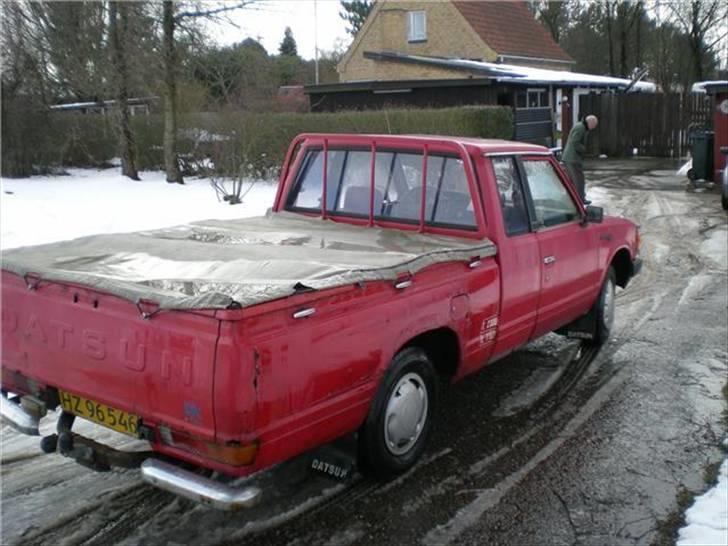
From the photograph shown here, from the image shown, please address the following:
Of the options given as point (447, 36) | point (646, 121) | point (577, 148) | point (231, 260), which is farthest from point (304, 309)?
point (447, 36)

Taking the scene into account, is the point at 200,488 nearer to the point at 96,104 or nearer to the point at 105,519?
the point at 105,519

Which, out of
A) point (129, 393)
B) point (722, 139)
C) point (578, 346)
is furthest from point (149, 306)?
point (722, 139)

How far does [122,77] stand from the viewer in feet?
62.6

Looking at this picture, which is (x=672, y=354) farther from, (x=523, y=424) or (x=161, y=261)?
(x=161, y=261)

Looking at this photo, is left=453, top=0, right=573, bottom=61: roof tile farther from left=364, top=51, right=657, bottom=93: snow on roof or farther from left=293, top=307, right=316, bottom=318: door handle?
left=293, top=307, right=316, bottom=318: door handle

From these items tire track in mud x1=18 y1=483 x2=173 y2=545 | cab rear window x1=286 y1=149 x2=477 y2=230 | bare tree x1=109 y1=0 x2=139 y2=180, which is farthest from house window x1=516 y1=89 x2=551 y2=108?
tire track in mud x1=18 y1=483 x2=173 y2=545

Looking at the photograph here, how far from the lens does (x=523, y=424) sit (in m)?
5.14

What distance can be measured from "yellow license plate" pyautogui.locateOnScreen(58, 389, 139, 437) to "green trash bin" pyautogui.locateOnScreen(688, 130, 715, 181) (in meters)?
18.3

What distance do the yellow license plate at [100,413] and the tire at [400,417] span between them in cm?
119

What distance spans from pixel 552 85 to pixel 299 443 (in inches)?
1087

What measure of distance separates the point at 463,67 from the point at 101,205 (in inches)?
740

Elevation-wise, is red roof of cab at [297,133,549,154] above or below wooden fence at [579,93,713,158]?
below

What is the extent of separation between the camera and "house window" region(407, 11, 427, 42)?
37.7 metres

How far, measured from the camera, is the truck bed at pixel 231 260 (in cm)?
335
